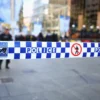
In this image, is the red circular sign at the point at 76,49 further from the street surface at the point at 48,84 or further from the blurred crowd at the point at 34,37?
the blurred crowd at the point at 34,37

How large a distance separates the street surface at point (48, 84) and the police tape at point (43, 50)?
77cm

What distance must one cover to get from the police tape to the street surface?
0.77 meters

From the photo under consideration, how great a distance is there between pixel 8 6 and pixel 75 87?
10458 mm

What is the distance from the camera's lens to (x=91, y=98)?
5.99 meters

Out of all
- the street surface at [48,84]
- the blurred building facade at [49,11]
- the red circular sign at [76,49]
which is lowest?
the street surface at [48,84]

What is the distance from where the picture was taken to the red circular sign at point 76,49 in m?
7.06

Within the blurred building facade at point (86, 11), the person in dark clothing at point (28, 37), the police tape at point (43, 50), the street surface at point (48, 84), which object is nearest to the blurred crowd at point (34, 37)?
the person in dark clothing at point (28, 37)

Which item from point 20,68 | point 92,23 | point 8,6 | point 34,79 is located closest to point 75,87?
point 34,79

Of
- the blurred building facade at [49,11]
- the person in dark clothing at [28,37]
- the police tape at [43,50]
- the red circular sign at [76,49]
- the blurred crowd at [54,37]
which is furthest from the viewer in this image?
the blurred building facade at [49,11]

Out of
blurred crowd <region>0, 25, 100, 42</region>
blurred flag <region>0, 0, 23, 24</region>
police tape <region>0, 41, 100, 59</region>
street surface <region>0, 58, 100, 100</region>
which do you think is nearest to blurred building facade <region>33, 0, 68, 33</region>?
blurred crowd <region>0, 25, 100, 42</region>

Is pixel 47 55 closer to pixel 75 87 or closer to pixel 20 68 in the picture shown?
pixel 75 87

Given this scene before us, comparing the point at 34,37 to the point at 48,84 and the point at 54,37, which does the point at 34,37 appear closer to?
the point at 54,37

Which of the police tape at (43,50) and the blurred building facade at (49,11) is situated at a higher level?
the blurred building facade at (49,11)

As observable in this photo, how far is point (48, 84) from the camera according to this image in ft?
23.5
